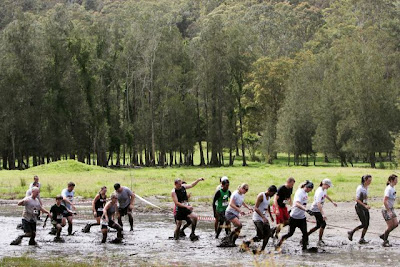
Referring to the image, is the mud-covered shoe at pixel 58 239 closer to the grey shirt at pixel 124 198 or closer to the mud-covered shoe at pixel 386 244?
the grey shirt at pixel 124 198

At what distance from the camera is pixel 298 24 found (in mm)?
134625

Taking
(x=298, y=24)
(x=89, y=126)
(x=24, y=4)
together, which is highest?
(x=24, y=4)

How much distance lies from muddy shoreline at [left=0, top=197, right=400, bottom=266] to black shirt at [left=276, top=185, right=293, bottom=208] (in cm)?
136

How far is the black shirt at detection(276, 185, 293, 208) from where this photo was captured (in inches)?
733

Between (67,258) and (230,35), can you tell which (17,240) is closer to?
(67,258)

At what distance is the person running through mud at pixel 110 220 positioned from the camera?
68.0 ft

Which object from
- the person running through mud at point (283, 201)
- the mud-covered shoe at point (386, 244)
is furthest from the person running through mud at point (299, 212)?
the mud-covered shoe at point (386, 244)

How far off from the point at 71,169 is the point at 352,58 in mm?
38180

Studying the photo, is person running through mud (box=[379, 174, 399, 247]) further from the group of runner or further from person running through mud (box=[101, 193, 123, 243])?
person running through mud (box=[101, 193, 123, 243])

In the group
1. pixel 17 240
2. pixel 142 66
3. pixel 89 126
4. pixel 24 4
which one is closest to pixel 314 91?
pixel 142 66

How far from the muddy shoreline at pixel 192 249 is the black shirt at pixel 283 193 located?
1.36m

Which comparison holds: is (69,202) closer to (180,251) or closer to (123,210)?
(123,210)

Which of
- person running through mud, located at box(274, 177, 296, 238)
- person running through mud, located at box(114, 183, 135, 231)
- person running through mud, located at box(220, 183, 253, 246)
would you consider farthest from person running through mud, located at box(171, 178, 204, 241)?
person running through mud, located at box(274, 177, 296, 238)

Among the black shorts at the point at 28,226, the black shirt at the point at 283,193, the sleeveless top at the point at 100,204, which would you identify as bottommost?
the black shorts at the point at 28,226
